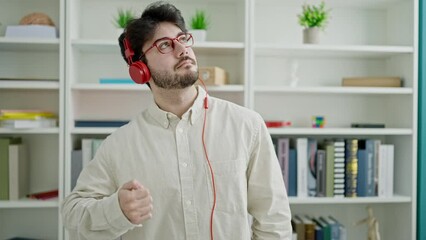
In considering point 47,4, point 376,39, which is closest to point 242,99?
point 376,39

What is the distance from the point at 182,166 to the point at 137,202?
0.90 ft

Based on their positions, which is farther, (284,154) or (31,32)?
(284,154)

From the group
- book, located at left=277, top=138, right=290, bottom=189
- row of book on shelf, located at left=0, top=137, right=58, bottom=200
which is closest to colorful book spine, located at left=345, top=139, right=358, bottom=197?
book, located at left=277, top=138, right=290, bottom=189

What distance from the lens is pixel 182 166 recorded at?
60.6 inches

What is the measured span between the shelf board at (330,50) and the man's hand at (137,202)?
1459mm

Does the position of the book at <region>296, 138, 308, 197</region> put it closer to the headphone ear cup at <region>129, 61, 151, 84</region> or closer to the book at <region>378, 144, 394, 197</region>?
the book at <region>378, 144, 394, 197</region>

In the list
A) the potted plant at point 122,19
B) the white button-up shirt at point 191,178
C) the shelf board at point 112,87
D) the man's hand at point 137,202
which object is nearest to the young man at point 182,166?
the white button-up shirt at point 191,178

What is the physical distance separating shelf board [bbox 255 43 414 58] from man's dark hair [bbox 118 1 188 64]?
94 cm

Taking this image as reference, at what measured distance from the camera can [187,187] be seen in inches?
59.9

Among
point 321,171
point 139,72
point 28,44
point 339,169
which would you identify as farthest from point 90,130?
point 339,169

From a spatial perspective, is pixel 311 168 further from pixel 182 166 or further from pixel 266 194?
pixel 182 166

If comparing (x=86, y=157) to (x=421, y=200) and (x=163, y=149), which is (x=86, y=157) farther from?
(x=421, y=200)

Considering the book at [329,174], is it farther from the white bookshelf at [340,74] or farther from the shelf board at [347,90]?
the shelf board at [347,90]

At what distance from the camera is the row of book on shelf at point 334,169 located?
2.64m
